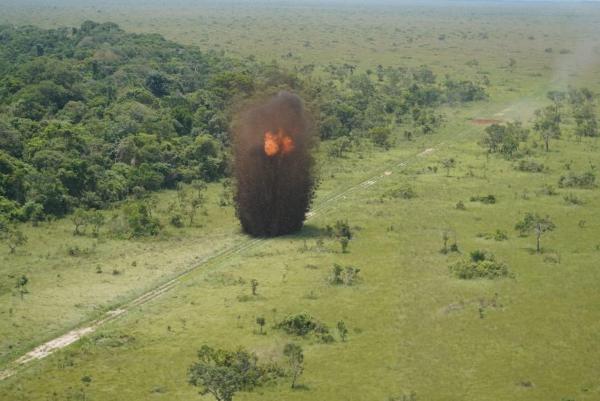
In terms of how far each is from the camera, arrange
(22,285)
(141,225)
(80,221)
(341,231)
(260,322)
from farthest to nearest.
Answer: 1. (80,221)
2. (141,225)
3. (341,231)
4. (22,285)
5. (260,322)

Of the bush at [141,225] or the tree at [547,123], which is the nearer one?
the bush at [141,225]

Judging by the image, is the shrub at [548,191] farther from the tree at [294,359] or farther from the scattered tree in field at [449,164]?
the tree at [294,359]

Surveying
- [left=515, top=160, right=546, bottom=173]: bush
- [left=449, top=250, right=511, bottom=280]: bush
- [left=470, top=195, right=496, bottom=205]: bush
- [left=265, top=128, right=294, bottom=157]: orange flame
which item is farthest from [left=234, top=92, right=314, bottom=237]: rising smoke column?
[left=515, top=160, right=546, bottom=173]: bush

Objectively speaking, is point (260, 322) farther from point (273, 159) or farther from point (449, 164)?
point (449, 164)

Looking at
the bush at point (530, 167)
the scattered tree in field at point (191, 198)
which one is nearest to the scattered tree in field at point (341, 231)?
the scattered tree in field at point (191, 198)

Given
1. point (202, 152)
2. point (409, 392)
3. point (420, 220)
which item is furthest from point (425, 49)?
point (409, 392)

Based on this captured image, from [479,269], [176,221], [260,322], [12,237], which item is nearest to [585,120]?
[479,269]
